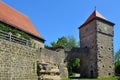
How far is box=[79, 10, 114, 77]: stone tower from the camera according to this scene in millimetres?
42938

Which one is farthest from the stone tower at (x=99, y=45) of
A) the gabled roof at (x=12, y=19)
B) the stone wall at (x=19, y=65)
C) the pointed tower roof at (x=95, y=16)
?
the stone wall at (x=19, y=65)

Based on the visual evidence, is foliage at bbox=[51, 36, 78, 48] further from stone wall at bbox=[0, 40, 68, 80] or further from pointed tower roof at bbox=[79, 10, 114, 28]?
stone wall at bbox=[0, 40, 68, 80]

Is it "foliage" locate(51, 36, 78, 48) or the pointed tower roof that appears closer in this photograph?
the pointed tower roof

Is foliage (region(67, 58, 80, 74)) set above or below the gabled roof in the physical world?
below

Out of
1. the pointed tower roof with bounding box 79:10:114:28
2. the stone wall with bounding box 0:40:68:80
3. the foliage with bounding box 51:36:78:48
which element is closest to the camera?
the stone wall with bounding box 0:40:68:80

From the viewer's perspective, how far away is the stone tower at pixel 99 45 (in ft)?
141

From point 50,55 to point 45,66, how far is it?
6.65m

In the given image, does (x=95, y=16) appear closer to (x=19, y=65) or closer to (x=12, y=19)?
(x=12, y=19)

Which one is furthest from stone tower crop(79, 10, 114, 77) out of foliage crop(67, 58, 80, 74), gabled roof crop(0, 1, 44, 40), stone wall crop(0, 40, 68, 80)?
stone wall crop(0, 40, 68, 80)

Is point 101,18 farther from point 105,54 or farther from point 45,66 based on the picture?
point 45,66

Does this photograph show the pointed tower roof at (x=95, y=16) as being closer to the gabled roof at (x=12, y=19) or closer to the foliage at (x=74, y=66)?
the gabled roof at (x=12, y=19)

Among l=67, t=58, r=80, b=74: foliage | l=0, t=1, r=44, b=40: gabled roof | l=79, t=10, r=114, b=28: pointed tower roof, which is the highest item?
l=79, t=10, r=114, b=28: pointed tower roof

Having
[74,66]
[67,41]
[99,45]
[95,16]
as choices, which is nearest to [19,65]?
[99,45]

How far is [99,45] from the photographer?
43.2 metres
